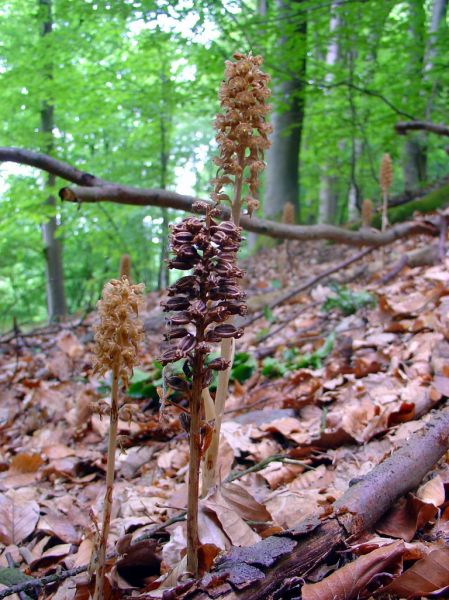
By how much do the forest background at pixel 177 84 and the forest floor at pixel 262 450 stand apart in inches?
69.5

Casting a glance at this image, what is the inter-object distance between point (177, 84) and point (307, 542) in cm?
717

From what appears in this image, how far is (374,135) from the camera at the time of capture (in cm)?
966

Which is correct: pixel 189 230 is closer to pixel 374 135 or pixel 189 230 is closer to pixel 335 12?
pixel 335 12

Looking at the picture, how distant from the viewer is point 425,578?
105 centimetres

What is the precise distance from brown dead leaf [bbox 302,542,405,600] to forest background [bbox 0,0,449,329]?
312 cm

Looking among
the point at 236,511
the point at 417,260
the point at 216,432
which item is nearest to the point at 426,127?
the point at 417,260

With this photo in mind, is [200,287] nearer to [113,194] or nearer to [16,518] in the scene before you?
[16,518]

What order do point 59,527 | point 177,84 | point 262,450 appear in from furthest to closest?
1. point 177,84
2. point 262,450
3. point 59,527

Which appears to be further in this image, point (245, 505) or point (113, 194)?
point (113, 194)

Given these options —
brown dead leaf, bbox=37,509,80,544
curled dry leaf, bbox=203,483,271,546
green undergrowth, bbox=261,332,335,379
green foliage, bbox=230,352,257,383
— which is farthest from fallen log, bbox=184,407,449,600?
green foliage, bbox=230,352,257,383

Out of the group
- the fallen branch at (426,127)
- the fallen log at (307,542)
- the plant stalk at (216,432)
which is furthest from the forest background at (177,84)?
the fallen log at (307,542)

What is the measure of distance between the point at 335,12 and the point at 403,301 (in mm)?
4640

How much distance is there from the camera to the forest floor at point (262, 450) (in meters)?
1.46

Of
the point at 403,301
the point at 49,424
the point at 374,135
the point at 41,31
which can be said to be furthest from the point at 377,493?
the point at 41,31
